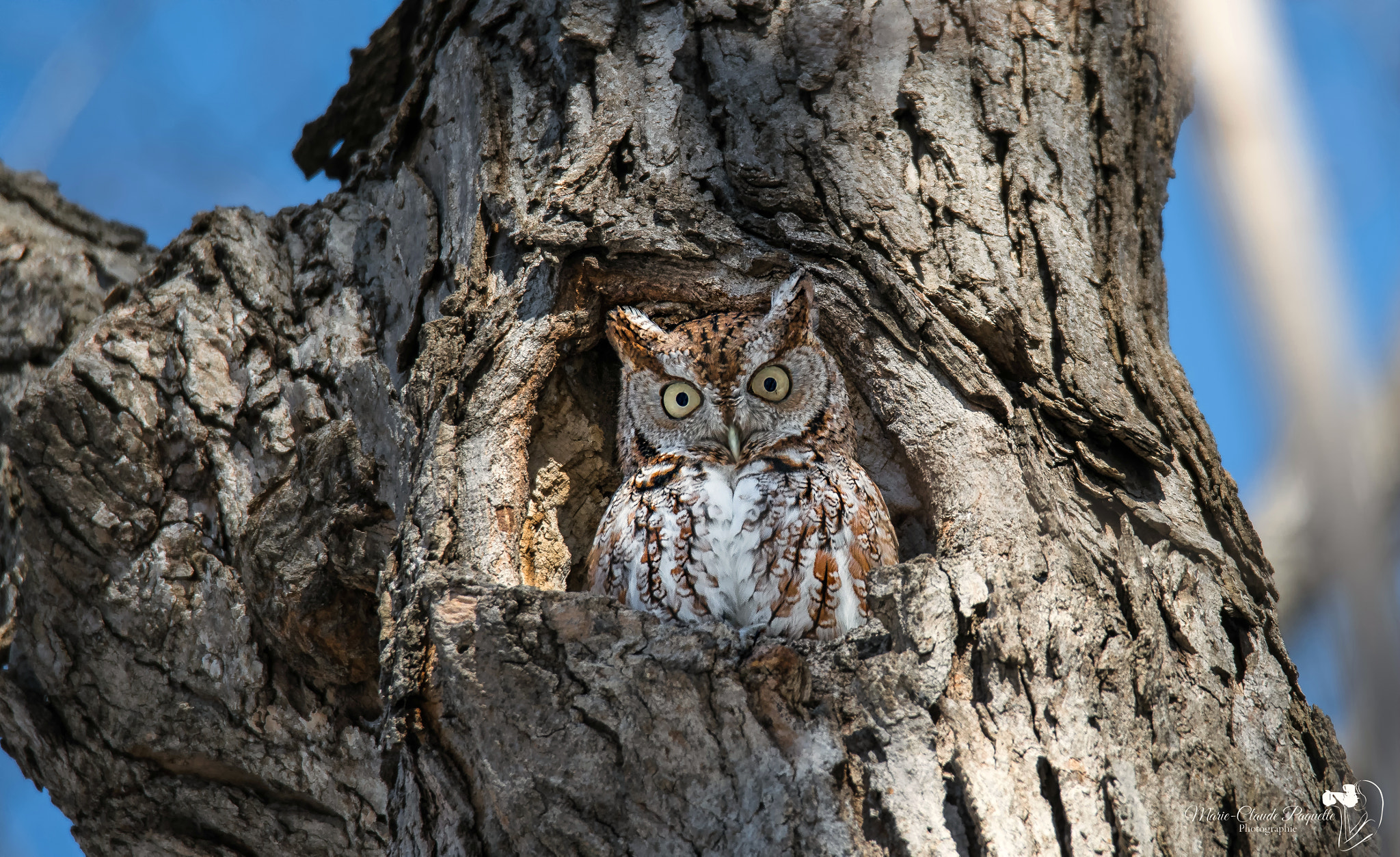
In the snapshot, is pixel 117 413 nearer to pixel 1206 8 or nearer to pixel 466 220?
pixel 466 220

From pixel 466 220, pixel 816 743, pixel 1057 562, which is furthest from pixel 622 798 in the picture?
pixel 466 220

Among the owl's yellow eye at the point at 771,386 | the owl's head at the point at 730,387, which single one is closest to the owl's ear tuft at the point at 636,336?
the owl's head at the point at 730,387

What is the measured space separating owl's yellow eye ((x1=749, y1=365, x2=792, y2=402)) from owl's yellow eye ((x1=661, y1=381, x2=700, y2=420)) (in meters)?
0.17

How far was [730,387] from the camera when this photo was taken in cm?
305

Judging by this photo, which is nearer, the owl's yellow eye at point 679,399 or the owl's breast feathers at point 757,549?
the owl's breast feathers at point 757,549

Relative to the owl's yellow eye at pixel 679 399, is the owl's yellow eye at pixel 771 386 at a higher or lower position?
lower

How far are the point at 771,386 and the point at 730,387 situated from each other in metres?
0.13

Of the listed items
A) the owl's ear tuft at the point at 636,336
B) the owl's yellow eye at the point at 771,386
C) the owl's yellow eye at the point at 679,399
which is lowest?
the owl's yellow eye at the point at 771,386

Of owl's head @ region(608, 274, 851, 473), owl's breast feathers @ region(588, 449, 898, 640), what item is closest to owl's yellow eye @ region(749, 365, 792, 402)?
owl's head @ region(608, 274, 851, 473)

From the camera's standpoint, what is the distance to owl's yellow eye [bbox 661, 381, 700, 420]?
122 inches

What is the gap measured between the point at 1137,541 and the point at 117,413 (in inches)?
107

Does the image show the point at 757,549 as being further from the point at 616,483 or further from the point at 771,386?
the point at 616,483

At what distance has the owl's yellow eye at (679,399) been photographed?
3.11 metres

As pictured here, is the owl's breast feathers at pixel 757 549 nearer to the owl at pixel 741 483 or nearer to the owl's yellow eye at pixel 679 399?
the owl at pixel 741 483
